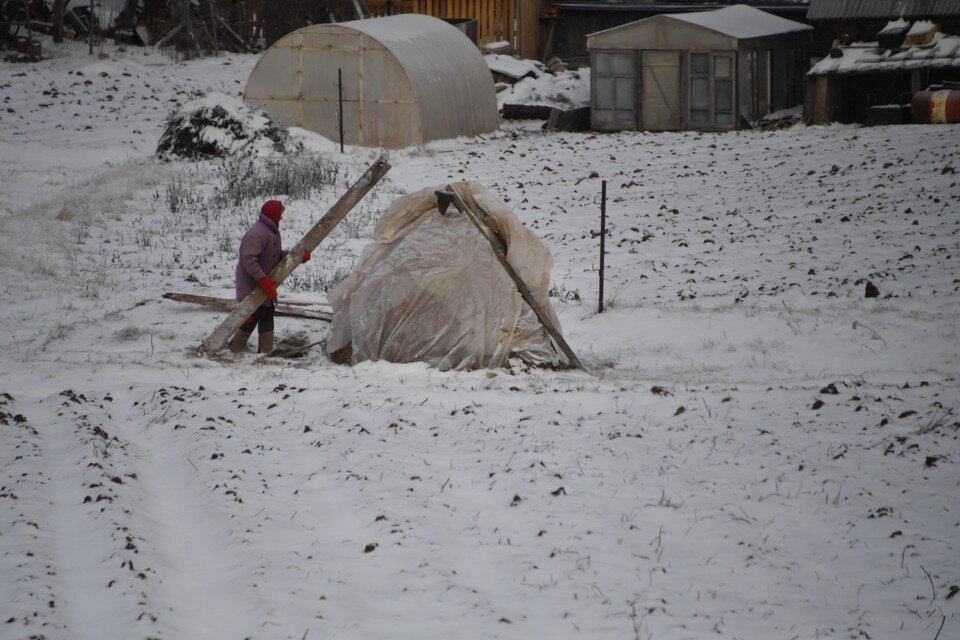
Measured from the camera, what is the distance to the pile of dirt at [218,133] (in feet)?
71.1

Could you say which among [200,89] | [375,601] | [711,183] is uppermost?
[200,89]

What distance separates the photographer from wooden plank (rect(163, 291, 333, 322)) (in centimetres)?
1125

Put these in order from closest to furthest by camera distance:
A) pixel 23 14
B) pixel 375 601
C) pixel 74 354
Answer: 1. pixel 375 601
2. pixel 74 354
3. pixel 23 14

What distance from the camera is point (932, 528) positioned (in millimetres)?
6203

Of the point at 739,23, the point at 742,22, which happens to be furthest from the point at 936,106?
the point at 742,22

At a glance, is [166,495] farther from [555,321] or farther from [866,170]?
[866,170]

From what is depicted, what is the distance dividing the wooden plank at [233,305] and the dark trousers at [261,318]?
72 cm

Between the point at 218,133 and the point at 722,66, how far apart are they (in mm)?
13801

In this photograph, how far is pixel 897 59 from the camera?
25.6m

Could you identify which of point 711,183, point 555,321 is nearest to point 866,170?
point 711,183

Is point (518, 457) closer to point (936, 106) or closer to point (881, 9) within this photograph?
point (936, 106)

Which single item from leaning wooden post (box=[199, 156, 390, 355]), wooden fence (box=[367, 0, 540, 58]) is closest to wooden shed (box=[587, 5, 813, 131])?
wooden fence (box=[367, 0, 540, 58])

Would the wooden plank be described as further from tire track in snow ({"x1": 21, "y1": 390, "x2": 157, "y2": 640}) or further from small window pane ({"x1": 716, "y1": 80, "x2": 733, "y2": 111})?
small window pane ({"x1": 716, "y1": 80, "x2": 733, "y2": 111})

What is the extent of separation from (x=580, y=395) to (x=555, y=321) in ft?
6.08
